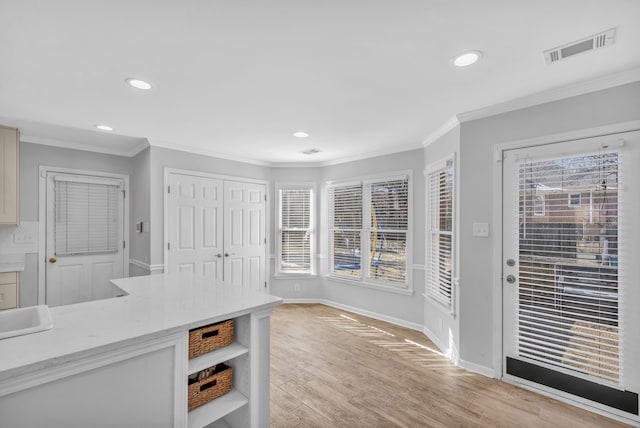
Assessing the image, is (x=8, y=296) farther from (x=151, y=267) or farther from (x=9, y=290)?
(x=151, y=267)

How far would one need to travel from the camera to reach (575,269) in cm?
232

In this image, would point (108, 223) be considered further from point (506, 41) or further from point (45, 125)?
point (506, 41)

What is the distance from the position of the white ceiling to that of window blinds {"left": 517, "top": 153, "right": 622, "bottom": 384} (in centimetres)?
73

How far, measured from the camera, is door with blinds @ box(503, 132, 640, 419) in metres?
2.11

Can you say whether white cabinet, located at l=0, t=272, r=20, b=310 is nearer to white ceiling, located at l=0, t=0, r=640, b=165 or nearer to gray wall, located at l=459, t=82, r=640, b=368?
white ceiling, located at l=0, t=0, r=640, b=165

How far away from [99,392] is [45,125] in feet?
10.9

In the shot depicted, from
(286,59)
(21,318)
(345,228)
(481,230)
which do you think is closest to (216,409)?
(21,318)

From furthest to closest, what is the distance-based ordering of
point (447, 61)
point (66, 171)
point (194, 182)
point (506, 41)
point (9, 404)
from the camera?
point (194, 182) → point (66, 171) → point (447, 61) → point (506, 41) → point (9, 404)

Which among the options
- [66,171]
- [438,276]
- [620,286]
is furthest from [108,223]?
[620,286]


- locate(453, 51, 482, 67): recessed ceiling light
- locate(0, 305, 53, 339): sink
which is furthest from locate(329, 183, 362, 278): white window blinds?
locate(0, 305, 53, 339): sink

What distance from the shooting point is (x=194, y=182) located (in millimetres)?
4219

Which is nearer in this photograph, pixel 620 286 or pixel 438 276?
pixel 620 286

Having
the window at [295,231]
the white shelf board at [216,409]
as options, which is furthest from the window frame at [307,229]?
the white shelf board at [216,409]

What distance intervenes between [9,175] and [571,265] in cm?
551
